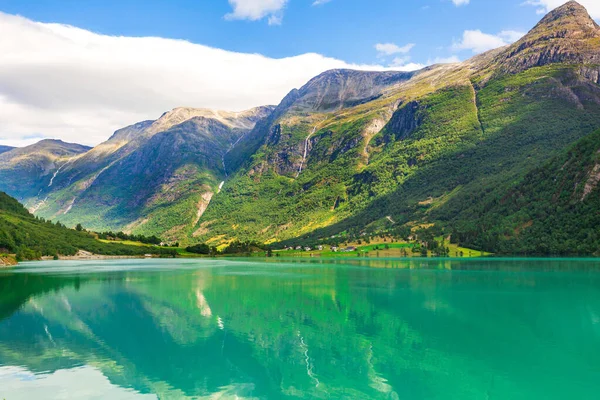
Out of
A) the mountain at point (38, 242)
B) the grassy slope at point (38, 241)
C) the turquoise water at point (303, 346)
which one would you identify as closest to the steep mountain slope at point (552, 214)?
the turquoise water at point (303, 346)

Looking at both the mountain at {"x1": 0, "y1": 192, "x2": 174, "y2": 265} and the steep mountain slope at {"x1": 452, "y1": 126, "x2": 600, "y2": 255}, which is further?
the steep mountain slope at {"x1": 452, "y1": 126, "x2": 600, "y2": 255}

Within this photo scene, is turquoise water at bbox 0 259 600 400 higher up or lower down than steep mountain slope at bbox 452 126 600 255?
lower down

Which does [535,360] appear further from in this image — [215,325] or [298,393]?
[215,325]

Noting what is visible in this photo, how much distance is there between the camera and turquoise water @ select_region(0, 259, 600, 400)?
68.7 ft

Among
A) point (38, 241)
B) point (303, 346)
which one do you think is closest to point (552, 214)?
point (303, 346)

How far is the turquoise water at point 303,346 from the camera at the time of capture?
68.7 feet

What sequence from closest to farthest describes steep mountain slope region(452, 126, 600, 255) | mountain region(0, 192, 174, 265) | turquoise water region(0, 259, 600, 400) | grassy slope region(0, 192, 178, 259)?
turquoise water region(0, 259, 600, 400) < mountain region(0, 192, 174, 265) < grassy slope region(0, 192, 178, 259) < steep mountain slope region(452, 126, 600, 255)

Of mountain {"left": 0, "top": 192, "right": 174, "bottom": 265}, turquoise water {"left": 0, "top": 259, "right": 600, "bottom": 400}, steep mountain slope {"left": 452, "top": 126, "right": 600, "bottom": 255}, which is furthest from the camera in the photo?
steep mountain slope {"left": 452, "top": 126, "right": 600, "bottom": 255}

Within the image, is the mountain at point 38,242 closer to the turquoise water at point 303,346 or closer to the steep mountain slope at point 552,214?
the turquoise water at point 303,346

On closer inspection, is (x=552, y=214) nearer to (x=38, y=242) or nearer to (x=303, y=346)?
(x=303, y=346)

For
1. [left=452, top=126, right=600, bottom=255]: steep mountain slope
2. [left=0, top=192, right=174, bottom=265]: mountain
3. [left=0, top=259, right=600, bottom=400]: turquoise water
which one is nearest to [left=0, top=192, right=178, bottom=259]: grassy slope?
[left=0, top=192, right=174, bottom=265]: mountain

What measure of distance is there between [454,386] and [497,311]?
21435 millimetres

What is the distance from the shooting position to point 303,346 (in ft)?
92.6

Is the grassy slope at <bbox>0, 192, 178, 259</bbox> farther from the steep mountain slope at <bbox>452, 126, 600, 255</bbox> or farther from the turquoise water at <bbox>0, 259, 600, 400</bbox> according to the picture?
the steep mountain slope at <bbox>452, 126, 600, 255</bbox>
